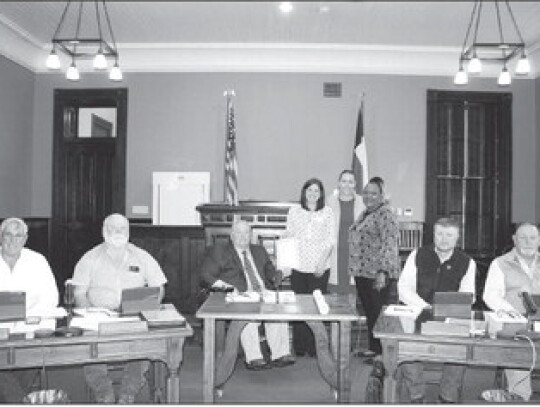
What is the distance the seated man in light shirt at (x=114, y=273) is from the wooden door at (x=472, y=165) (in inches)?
170

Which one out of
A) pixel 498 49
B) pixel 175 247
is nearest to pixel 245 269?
pixel 175 247

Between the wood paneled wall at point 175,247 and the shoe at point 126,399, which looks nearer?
the shoe at point 126,399

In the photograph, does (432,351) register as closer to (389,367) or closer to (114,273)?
(389,367)

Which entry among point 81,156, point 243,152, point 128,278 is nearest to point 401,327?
point 128,278

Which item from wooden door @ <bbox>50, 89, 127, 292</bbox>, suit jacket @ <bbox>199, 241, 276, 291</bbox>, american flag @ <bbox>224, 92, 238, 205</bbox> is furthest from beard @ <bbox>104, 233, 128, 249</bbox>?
wooden door @ <bbox>50, 89, 127, 292</bbox>

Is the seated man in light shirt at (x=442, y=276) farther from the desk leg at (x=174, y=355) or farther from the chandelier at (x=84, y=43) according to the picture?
the chandelier at (x=84, y=43)

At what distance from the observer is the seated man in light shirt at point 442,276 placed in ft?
10.0

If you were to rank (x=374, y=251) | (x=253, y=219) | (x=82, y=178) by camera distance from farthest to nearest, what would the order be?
(x=82, y=178)
(x=253, y=219)
(x=374, y=251)

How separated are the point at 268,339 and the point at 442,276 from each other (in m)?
1.41

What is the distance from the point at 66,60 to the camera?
21.8ft

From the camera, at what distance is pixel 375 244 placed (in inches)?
162

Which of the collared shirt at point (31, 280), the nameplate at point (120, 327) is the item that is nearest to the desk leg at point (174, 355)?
the nameplate at point (120, 327)

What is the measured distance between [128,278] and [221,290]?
1.89 feet

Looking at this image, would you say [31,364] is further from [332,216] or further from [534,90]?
[534,90]
